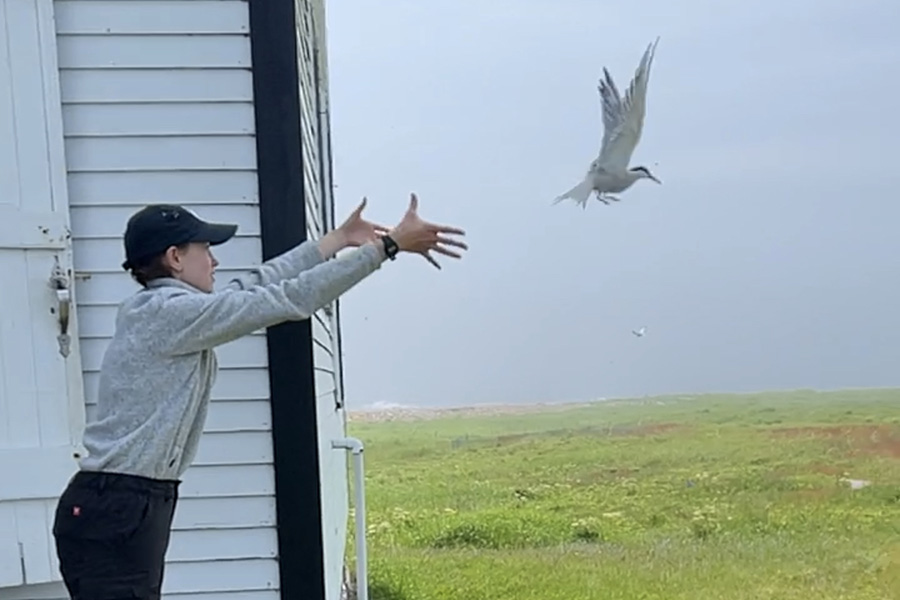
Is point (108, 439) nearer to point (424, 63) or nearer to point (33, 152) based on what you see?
point (33, 152)

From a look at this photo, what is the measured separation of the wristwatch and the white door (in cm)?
105

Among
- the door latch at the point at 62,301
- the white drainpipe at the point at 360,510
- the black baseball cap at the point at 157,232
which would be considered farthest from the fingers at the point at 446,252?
the white drainpipe at the point at 360,510

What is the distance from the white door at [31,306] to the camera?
86.0 inches

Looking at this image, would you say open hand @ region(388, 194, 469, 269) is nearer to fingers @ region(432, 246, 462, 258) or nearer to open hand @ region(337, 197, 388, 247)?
fingers @ region(432, 246, 462, 258)

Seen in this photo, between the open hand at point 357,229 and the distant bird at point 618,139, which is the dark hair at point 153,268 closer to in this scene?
the open hand at point 357,229

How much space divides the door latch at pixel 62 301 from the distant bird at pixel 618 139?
49.4 inches

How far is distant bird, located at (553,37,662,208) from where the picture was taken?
2271mm

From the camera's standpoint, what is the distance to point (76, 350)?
88.7 inches

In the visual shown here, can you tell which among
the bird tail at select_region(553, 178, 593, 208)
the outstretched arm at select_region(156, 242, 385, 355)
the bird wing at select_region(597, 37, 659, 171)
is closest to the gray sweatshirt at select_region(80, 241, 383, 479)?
the outstretched arm at select_region(156, 242, 385, 355)

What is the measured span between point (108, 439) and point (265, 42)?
47.9 inches

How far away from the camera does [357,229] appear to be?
1.83m

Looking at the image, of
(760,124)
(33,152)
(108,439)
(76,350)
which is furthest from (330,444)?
(760,124)

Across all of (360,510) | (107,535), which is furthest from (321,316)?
(107,535)

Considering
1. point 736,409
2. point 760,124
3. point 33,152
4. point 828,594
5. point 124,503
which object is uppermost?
point 760,124
